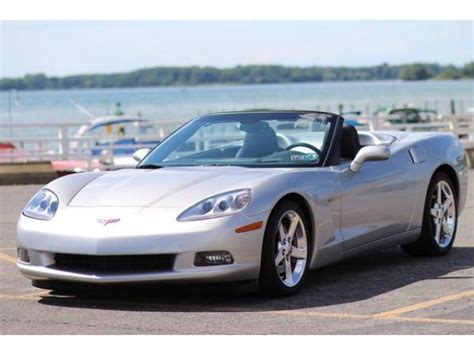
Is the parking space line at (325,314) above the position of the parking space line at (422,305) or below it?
above

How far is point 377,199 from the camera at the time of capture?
8945 millimetres

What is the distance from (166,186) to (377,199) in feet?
6.13

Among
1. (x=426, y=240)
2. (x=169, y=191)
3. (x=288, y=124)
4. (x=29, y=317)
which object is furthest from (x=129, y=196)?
(x=426, y=240)

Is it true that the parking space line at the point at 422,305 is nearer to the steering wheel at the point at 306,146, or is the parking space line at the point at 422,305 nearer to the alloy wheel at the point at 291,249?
the alloy wheel at the point at 291,249

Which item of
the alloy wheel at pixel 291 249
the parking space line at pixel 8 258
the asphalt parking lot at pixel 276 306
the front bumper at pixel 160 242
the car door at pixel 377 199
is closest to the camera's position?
the asphalt parking lot at pixel 276 306

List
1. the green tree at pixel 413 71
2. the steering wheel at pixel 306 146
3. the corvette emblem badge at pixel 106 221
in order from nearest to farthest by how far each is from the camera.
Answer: the corvette emblem badge at pixel 106 221
the steering wheel at pixel 306 146
the green tree at pixel 413 71

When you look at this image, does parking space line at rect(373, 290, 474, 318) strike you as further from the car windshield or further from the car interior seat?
the car interior seat

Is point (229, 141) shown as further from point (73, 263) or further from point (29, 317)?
point (29, 317)

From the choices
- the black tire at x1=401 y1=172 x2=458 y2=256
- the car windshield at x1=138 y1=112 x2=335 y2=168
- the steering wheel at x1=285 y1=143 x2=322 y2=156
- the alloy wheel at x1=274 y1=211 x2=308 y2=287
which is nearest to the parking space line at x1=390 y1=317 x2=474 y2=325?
the alloy wheel at x1=274 y1=211 x2=308 y2=287

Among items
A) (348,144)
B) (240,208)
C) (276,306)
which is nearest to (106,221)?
(240,208)

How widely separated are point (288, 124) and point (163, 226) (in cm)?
200

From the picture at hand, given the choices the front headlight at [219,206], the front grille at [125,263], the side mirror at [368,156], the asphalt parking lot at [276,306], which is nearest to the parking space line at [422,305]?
the asphalt parking lot at [276,306]

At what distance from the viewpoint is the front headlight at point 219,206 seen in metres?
7.53

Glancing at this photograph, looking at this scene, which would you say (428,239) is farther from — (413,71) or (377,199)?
(413,71)
